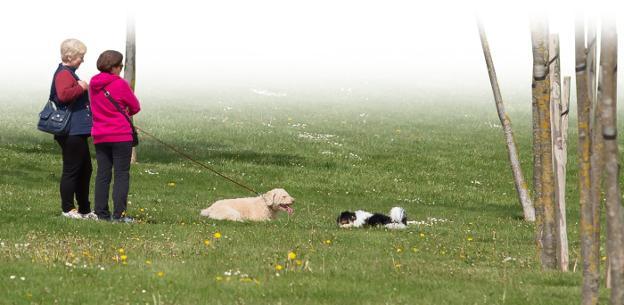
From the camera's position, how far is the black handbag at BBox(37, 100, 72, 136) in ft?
46.1

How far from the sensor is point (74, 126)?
14.2 m

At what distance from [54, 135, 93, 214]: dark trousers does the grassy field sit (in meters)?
0.55

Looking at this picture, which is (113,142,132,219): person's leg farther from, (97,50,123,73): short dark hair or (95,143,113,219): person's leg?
(97,50,123,73): short dark hair

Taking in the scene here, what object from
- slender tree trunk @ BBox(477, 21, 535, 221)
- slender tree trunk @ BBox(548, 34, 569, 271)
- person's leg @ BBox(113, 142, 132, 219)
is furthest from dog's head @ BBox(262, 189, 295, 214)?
slender tree trunk @ BBox(548, 34, 569, 271)

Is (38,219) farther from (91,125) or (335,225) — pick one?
(335,225)

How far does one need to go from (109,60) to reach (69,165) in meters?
1.86

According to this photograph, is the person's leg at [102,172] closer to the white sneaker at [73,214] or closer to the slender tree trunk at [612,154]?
the white sneaker at [73,214]

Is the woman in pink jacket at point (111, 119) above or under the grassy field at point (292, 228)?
above

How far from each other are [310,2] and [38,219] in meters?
103

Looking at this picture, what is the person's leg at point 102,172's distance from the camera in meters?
14.2

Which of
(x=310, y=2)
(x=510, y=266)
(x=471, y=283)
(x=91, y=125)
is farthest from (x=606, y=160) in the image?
(x=310, y=2)

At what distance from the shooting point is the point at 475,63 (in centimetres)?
10775

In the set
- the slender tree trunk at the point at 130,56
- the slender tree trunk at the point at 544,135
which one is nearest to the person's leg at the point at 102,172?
the slender tree trunk at the point at 544,135

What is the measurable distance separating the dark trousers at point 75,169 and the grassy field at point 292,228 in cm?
55
